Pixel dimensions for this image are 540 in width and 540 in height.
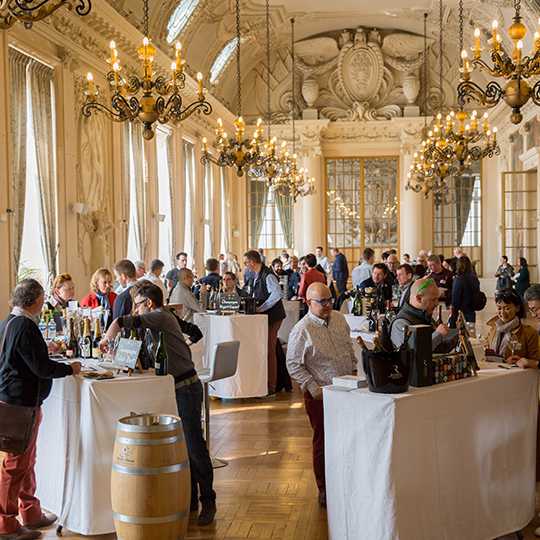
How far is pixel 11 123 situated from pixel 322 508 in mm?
6128

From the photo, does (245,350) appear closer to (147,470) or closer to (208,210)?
(147,470)

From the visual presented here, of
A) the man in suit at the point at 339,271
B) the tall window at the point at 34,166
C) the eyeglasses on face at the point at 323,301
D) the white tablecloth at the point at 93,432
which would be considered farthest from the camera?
the man in suit at the point at 339,271

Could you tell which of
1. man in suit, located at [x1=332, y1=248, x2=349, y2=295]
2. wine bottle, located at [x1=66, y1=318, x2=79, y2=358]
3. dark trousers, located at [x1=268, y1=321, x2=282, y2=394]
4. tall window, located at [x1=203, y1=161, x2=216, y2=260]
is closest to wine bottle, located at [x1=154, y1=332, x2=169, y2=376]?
wine bottle, located at [x1=66, y1=318, x2=79, y2=358]

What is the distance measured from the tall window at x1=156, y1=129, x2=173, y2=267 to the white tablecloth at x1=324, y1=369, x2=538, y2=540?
11.6 metres

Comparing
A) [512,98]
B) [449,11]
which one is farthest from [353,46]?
[512,98]

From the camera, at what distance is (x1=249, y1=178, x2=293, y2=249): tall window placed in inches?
902

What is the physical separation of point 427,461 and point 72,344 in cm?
277

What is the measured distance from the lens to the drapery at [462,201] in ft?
73.1

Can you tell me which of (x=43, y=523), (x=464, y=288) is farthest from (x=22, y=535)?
(x=464, y=288)

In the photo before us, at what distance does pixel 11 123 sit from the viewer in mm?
9266

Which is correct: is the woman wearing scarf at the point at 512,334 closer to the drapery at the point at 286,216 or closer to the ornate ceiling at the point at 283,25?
the ornate ceiling at the point at 283,25

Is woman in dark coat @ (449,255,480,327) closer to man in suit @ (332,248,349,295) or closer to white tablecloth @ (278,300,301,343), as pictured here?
white tablecloth @ (278,300,301,343)

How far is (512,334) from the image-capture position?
17.4ft

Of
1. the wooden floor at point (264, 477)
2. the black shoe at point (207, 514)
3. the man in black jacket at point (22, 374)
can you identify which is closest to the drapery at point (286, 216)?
the wooden floor at point (264, 477)
